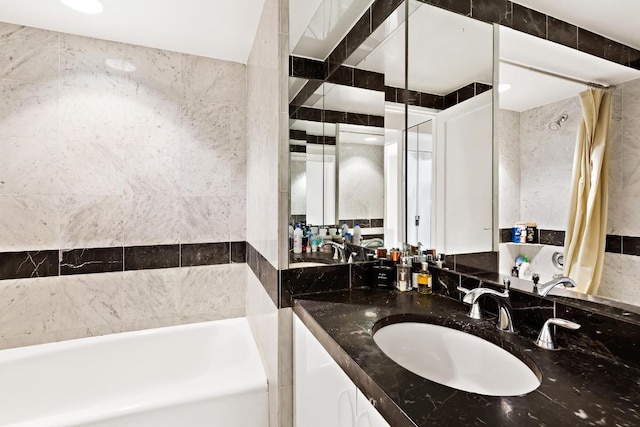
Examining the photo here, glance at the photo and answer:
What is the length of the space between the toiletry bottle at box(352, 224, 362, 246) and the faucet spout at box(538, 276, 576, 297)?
33.0 inches

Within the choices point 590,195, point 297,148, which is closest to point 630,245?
point 590,195

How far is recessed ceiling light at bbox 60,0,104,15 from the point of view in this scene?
1664mm

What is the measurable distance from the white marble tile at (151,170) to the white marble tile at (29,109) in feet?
1.38

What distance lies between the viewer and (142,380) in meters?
2.04

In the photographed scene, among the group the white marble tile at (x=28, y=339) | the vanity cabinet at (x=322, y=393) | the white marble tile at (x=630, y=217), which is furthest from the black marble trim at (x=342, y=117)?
the white marble tile at (x=28, y=339)

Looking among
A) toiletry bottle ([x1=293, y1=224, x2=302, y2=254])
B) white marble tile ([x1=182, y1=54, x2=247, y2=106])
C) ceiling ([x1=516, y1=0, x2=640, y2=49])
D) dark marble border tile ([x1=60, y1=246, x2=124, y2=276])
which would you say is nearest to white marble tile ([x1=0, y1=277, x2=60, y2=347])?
dark marble border tile ([x1=60, y1=246, x2=124, y2=276])

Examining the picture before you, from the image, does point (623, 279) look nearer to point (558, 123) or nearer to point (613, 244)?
point (613, 244)

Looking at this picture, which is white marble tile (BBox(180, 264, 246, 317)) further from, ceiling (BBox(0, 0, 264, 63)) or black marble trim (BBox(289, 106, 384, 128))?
ceiling (BBox(0, 0, 264, 63))

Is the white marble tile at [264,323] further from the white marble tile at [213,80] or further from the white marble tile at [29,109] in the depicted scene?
the white marble tile at [29,109]

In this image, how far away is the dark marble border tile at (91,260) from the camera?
2.00 meters

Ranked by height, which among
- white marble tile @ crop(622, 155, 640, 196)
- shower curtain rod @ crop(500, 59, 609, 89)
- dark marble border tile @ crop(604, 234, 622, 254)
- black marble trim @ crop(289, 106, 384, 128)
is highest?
black marble trim @ crop(289, 106, 384, 128)

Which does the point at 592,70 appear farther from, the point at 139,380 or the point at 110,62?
the point at 139,380

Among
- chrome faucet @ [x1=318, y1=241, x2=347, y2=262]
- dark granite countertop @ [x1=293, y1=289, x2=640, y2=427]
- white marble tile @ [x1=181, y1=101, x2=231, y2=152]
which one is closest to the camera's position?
dark granite countertop @ [x1=293, y1=289, x2=640, y2=427]

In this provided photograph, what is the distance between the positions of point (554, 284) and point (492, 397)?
40 cm
